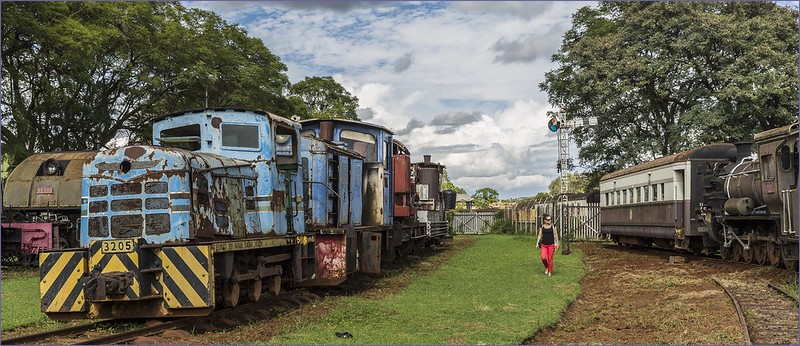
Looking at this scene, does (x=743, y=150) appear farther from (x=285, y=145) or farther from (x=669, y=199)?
(x=285, y=145)

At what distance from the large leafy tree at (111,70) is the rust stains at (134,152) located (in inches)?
468

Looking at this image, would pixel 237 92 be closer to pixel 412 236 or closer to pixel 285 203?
pixel 412 236

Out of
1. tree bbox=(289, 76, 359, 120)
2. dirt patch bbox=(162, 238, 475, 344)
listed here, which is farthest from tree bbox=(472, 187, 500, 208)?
dirt patch bbox=(162, 238, 475, 344)

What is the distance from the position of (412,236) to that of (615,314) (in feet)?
32.9

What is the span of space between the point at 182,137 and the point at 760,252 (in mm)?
12657

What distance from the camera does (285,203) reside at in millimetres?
11781

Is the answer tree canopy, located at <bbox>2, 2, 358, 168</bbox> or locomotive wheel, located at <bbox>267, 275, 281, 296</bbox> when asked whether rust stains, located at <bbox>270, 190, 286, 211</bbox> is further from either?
tree canopy, located at <bbox>2, 2, 358, 168</bbox>

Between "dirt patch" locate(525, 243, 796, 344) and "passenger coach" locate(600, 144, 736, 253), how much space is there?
1005 millimetres

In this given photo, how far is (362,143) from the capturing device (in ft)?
54.1

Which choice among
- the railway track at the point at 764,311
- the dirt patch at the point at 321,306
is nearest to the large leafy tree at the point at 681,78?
the dirt patch at the point at 321,306

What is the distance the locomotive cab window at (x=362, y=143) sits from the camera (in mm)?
16203

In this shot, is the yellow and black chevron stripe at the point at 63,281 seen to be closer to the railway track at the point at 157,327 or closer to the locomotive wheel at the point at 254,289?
the railway track at the point at 157,327

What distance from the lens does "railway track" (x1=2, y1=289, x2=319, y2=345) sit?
848 cm

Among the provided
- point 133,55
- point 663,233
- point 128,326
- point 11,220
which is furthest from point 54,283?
point 133,55
